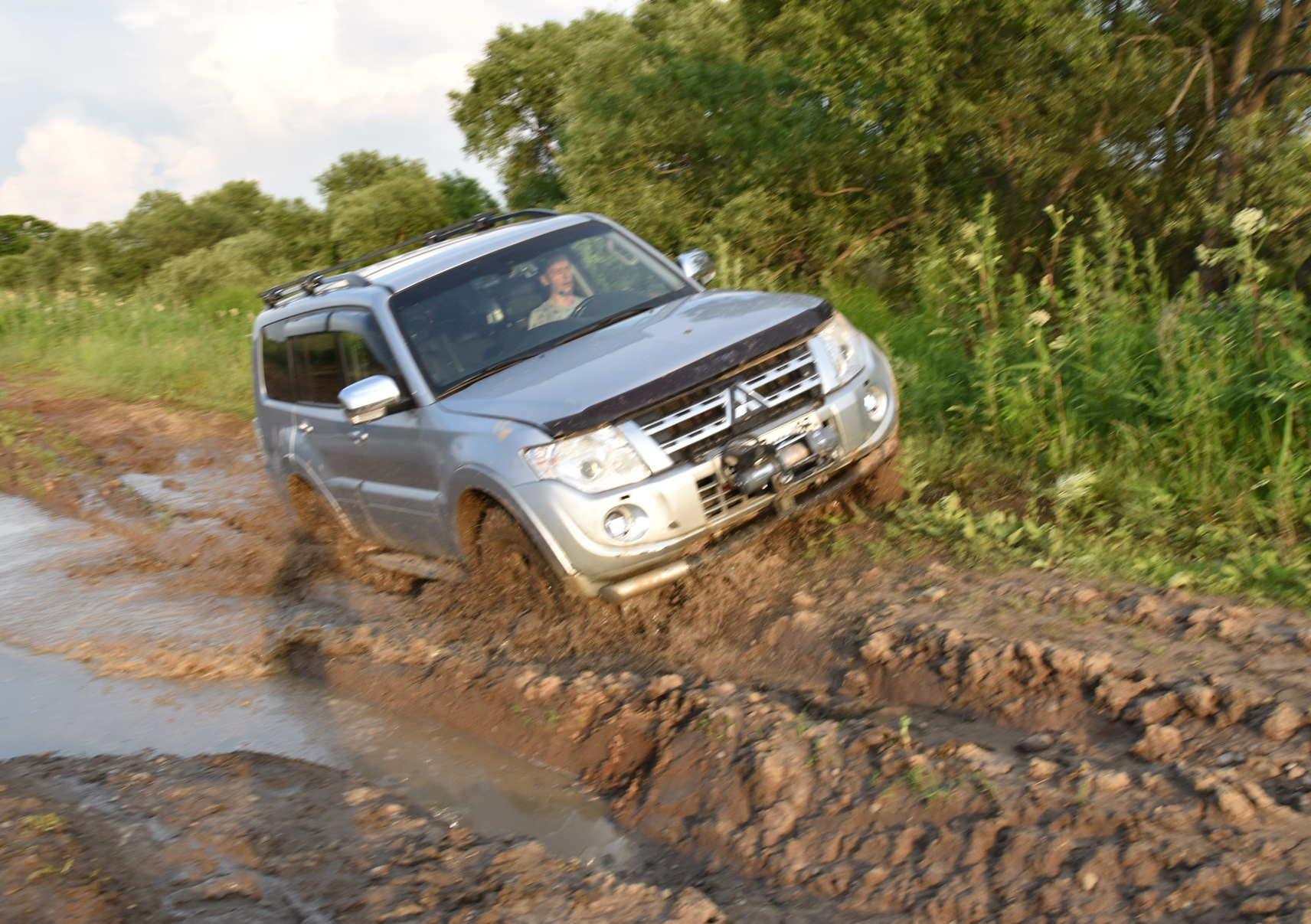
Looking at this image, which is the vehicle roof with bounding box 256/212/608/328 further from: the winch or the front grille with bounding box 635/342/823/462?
the winch

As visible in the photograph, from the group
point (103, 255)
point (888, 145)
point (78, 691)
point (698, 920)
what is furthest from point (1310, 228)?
point (103, 255)

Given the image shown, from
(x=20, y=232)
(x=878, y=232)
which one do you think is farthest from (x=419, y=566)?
(x=20, y=232)

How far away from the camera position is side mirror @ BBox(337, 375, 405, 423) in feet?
17.2

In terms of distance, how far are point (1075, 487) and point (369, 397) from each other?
3332 millimetres

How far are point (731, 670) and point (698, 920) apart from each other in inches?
63.9

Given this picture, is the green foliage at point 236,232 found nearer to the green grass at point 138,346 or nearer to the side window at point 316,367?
the green grass at point 138,346

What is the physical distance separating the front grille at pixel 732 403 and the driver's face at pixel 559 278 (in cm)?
137

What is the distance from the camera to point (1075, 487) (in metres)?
5.48

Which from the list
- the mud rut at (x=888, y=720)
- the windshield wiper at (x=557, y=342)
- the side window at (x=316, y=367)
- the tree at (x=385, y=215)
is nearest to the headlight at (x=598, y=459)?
the mud rut at (x=888, y=720)

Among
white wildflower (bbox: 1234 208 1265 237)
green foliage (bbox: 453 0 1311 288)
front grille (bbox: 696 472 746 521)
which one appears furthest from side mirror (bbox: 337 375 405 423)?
green foliage (bbox: 453 0 1311 288)

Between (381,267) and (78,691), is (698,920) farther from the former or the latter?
(381,267)

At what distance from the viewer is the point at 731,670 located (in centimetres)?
468

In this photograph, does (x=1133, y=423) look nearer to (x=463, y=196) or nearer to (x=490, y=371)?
(x=490, y=371)

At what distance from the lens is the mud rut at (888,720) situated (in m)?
3.01
